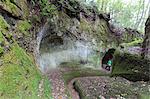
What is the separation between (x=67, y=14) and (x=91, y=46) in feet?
19.1

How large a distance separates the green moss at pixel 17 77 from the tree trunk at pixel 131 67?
7530 mm

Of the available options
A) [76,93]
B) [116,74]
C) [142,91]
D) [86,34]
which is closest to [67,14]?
[86,34]

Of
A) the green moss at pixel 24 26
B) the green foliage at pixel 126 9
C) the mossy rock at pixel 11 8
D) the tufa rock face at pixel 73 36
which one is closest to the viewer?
the mossy rock at pixel 11 8

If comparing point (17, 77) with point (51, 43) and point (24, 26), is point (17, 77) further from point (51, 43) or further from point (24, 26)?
point (51, 43)

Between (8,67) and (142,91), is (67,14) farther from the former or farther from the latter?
(8,67)

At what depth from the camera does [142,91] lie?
1463 centimetres

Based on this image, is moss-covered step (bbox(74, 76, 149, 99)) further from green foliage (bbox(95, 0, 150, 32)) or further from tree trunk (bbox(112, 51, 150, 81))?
green foliage (bbox(95, 0, 150, 32))

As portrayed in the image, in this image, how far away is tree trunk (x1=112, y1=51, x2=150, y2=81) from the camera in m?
17.1

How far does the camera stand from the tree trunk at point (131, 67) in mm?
17125

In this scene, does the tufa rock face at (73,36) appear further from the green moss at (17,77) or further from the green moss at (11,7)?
the green moss at (17,77)

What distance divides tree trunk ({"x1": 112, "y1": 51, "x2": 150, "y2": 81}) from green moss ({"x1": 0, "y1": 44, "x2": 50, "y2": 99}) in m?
7.53

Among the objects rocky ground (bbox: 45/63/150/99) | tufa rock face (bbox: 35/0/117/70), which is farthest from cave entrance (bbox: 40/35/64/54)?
rocky ground (bbox: 45/63/150/99)

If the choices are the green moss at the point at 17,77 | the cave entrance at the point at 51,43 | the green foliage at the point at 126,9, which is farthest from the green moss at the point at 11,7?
the green foliage at the point at 126,9

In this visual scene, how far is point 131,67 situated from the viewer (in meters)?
18.2
